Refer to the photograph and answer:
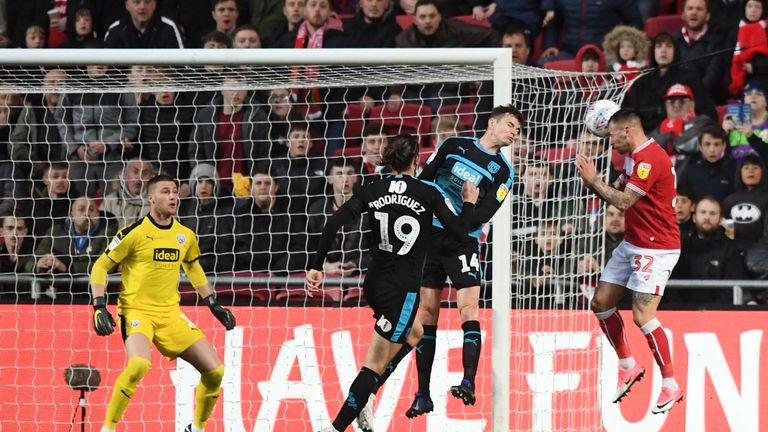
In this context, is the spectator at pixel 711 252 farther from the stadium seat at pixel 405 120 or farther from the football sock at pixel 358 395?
the football sock at pixel 358 395

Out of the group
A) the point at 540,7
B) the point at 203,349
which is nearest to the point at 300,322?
the point at 203,349

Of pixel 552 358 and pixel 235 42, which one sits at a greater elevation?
pixel 235 42

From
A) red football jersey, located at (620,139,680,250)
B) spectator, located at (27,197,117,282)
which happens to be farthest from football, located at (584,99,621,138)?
spectator, located at (27,197,117,282)

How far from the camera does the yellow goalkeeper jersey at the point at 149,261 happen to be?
9766 mm

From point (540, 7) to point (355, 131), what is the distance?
8.29 ft

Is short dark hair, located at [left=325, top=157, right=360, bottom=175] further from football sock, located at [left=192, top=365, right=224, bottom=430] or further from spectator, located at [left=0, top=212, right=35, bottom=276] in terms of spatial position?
spectator, located at [left=0, top=212, right=35, bottom=276]

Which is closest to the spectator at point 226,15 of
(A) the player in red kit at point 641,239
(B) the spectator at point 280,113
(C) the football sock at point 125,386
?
(B) the spectator at point 280,113

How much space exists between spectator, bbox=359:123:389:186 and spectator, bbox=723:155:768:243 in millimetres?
2998

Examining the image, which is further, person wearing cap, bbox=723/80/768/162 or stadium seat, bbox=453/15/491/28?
stadium seat, bbox=453/15/491/28

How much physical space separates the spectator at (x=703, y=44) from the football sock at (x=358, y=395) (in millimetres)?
5581

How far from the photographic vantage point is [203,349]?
9.90 meters

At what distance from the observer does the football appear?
9070mm

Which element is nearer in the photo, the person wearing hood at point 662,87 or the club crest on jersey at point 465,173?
the club crest on jersey at point 465,173

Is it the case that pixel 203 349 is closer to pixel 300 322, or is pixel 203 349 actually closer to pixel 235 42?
pixel 300 322
